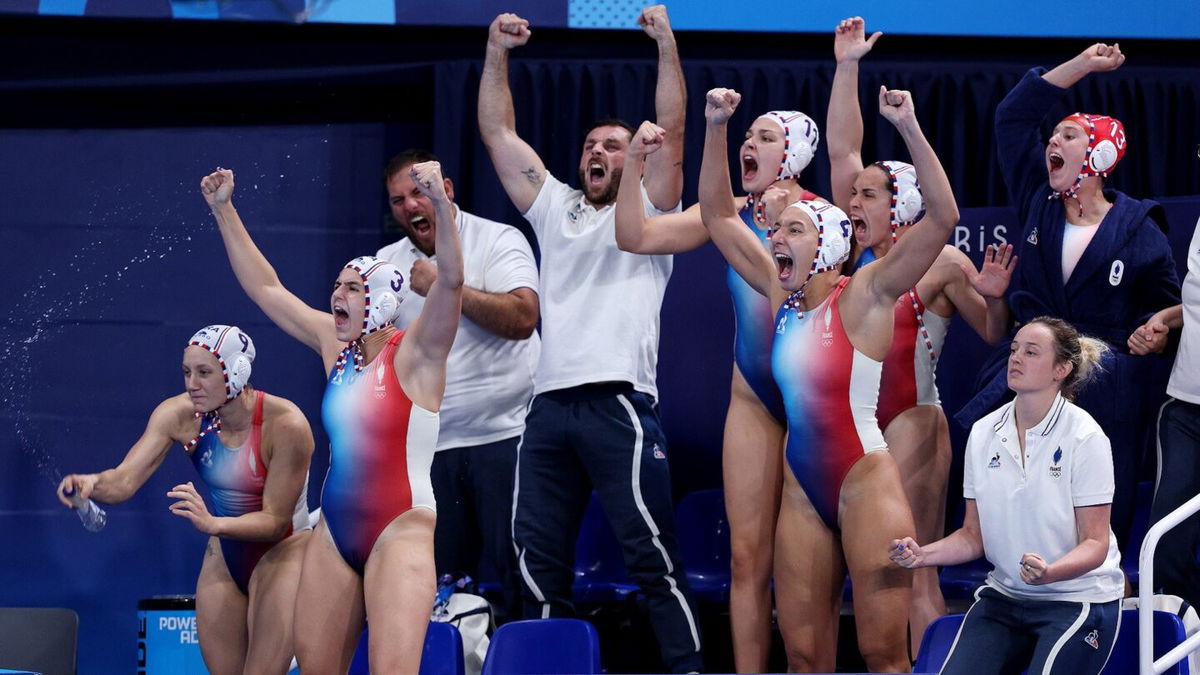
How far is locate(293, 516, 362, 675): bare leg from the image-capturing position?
4238mm

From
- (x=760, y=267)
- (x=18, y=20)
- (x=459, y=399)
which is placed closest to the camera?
(x=760, y=267)

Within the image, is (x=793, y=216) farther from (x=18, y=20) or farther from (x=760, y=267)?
(x=18, y=20)

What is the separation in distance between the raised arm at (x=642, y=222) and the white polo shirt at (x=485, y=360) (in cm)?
62

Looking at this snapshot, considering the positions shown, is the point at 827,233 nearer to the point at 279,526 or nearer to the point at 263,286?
the point at 263,286

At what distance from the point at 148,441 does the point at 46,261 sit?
7.12 ft

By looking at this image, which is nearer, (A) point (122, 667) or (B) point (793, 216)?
(B) point (793, 216)

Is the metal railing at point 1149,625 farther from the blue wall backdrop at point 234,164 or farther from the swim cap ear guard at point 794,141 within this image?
the blue wall backdrop at point 234,164

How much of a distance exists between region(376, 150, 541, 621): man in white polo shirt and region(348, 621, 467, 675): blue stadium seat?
608 millimetres

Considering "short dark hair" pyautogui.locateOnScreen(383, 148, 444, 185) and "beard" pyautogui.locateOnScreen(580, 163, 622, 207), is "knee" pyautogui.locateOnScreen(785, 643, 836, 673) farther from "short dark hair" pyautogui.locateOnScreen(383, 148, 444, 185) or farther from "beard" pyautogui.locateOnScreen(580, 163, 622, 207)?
"short dark hair" pyautogui.locateOnScreen(383, 148, 444, 185)

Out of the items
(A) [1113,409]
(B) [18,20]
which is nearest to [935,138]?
(A) [1113,409]

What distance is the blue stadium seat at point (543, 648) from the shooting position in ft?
14.9

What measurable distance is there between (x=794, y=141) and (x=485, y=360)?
135cm

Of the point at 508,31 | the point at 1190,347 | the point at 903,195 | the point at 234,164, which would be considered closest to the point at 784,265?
the point at 903,195

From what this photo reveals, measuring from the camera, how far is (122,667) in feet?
21.6
